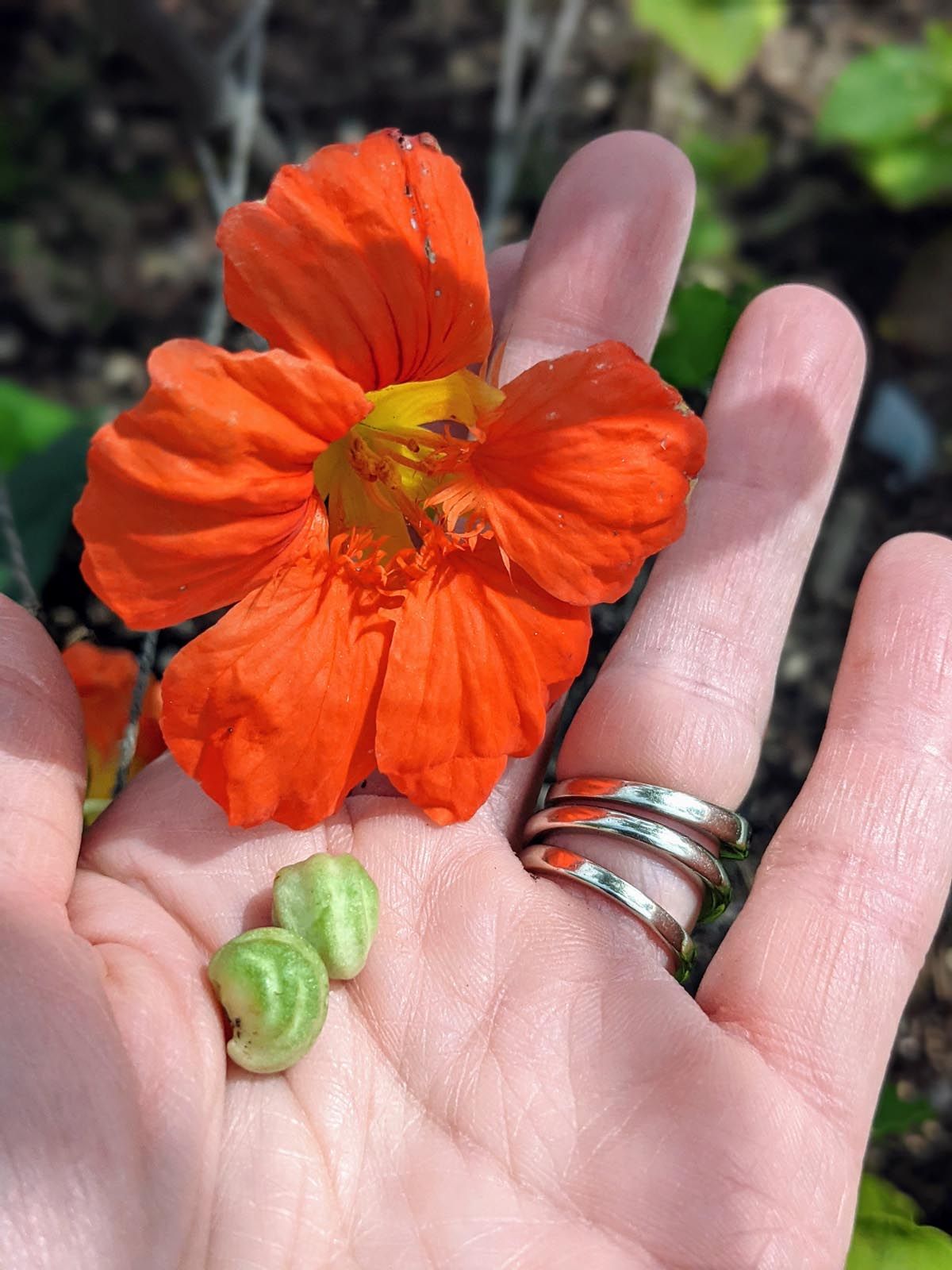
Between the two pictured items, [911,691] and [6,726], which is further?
[911,691]

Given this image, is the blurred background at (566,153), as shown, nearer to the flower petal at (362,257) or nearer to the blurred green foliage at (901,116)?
the blurred green foliage at (901,116)

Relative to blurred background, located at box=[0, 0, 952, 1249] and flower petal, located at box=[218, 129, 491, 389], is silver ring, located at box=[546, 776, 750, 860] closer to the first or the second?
flower petal, located at box=[218, 129, 491, 389]

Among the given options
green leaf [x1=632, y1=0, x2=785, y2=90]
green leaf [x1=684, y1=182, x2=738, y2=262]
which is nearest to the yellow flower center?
green leaf [x1=684, y1=182, x2=738, y2=262]

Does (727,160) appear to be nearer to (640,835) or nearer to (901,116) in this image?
(901,116)

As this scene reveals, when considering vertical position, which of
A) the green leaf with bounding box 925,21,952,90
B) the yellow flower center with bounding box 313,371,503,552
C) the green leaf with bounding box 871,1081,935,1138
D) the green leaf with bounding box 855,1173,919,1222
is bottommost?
the green leaf with bounding box 871,1081,935,1138

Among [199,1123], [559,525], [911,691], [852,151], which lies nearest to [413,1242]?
[199,1123]

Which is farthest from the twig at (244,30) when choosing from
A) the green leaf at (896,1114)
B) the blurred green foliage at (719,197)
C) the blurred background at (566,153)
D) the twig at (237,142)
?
the green leaf at (896,1114)

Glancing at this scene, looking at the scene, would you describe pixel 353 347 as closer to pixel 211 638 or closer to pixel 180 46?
pixel 211 638
